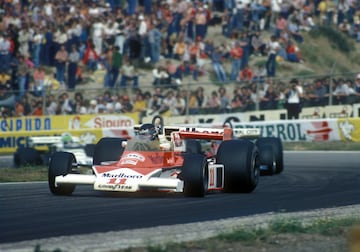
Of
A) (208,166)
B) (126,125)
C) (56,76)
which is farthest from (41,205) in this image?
(56,76)

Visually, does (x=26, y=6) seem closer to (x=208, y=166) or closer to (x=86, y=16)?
(x=86, y=16)

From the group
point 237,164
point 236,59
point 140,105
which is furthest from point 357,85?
point 237,164

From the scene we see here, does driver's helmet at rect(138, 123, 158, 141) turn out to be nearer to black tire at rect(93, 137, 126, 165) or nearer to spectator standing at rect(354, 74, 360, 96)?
black tire at rect(93, 137, 126, 165)

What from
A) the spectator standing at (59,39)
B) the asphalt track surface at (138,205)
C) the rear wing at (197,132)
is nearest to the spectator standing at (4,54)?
the spectator standing at (59,39)

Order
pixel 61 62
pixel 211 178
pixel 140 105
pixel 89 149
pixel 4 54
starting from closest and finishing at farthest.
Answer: pixel 211 178 < pixel 89 149 < pixel 140 105 < pixel 4 54 < pixel 61 62

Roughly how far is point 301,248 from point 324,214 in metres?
2.65

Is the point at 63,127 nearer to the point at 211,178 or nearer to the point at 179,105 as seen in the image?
the point at 179,105

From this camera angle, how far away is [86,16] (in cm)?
3006

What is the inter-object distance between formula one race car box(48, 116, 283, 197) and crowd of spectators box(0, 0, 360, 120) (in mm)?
11170

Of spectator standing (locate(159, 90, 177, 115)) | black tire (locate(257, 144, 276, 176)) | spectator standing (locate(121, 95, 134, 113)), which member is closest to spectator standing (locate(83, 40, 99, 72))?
spectator standing (locate(121, 95, 134, 113))

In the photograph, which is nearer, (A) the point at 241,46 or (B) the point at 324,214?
(B) the point at 324,214

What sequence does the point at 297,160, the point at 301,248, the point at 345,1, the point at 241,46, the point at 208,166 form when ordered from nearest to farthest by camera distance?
the point at 301,248, the point at 208,166, the point at 297,160, the point at 241,46, the point at 345,1

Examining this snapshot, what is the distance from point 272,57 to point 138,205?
58.8 ft

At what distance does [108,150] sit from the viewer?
1564 cm
